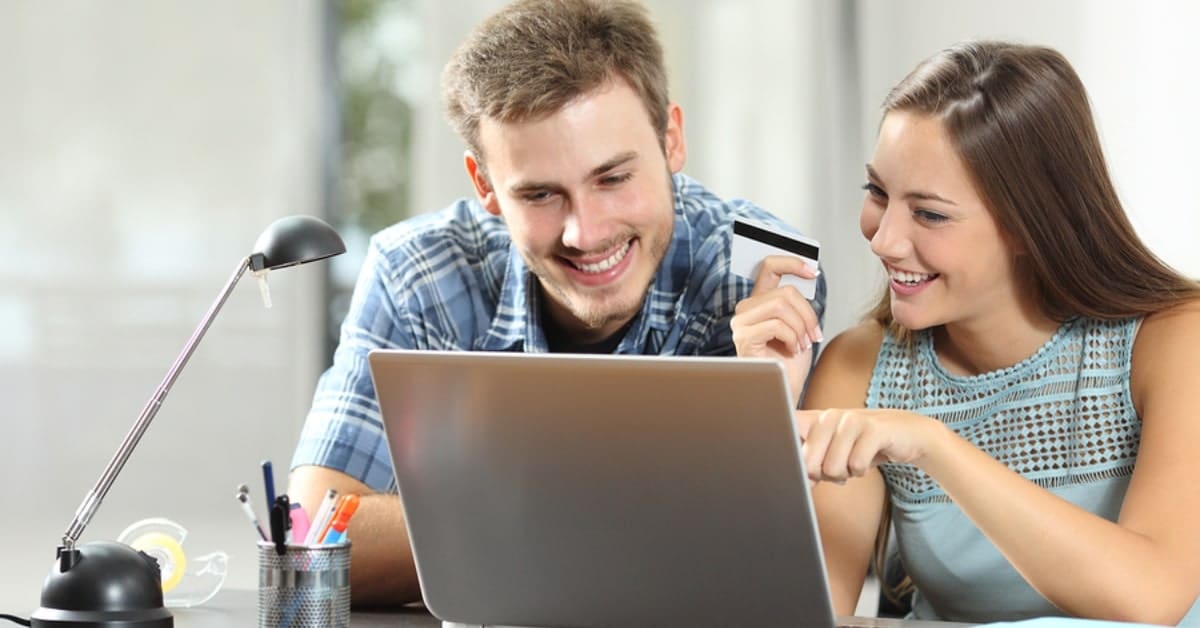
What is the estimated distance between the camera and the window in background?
3770mm

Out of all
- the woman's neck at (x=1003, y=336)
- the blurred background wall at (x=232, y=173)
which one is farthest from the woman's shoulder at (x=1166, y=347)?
the blurred background wall at (x=232, y=173)

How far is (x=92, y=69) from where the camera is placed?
3.58 meters

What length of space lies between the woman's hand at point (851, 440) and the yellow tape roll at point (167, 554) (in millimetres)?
708

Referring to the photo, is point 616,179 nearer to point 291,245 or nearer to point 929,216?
point 929,216

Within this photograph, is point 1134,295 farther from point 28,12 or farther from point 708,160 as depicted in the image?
point 28,12

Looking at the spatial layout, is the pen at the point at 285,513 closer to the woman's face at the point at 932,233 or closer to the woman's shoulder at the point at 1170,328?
the woman's face at the point at 932,233

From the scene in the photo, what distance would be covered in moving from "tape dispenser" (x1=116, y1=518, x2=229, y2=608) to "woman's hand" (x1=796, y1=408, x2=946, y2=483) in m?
0.66

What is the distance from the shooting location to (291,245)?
126 centimetres

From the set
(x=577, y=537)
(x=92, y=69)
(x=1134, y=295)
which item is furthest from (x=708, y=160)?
(x=577, y=537)

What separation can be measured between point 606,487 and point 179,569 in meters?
0.65

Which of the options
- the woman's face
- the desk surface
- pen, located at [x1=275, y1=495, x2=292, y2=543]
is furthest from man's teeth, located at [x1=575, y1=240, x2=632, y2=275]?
pen, located at [x1=275, y1=495, x2=292, y2=543]

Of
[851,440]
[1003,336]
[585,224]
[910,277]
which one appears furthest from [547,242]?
[851,440]

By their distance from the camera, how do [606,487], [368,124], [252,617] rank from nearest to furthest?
1. [606,487]
2. [252,617]
3. [368,124]

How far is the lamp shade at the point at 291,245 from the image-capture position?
4.11 ft
